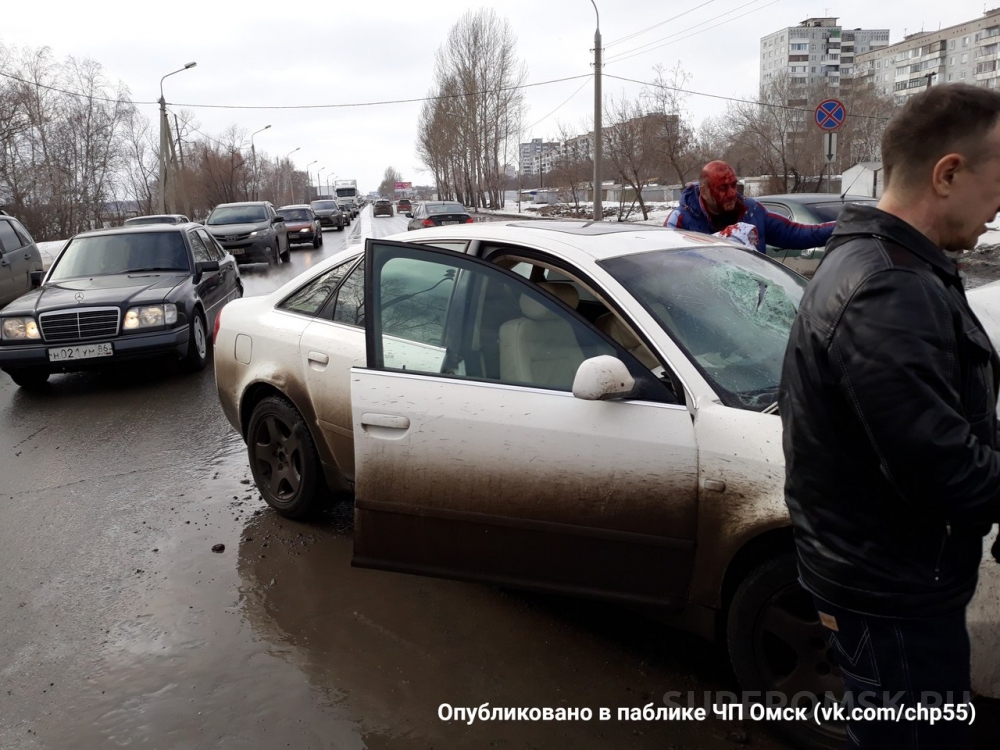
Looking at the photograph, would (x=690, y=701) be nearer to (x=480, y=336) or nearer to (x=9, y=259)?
(x=480, y=336)

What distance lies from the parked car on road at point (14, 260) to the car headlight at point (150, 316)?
5.41 metres

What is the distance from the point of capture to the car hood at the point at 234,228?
2166cm

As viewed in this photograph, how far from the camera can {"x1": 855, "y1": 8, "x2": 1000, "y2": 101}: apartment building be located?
99375 millimetres

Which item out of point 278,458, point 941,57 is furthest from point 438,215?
point 941,57

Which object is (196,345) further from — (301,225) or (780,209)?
(301,225)

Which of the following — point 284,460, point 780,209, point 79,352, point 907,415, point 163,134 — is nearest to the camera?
point 907,415

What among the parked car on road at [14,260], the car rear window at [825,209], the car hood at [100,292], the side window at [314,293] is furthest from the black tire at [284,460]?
the parked car on road at [14,260]

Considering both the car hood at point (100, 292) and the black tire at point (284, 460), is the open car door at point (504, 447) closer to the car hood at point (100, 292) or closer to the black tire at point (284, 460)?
the black tire at point (284, 460)

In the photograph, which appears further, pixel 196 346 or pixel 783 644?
pixel 196 346

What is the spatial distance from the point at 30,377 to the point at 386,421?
694 centimetres

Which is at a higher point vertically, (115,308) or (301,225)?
(301,225)

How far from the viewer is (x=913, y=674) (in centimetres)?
159

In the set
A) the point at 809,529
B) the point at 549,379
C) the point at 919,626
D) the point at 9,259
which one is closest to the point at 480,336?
the point at 549,379

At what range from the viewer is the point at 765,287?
3.51 m
